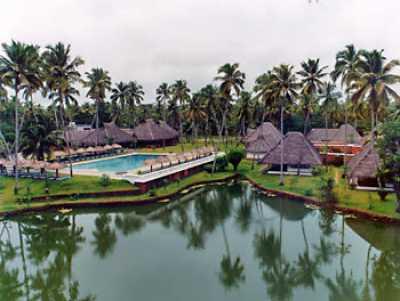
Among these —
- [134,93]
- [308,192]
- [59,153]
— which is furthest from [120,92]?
[308,192]

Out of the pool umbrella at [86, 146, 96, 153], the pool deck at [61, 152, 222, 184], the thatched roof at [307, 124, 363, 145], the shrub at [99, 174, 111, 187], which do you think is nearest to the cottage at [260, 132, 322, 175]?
the pool deck at [61, 152, 222, 184]

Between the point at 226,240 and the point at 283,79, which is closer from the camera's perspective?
the point at 226,240

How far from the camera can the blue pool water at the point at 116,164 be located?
34312mm

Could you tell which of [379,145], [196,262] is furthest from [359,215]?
[196,262]

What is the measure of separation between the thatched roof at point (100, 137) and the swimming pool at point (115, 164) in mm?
5573

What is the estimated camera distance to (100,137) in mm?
47094

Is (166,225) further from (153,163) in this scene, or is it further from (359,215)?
(359,215)

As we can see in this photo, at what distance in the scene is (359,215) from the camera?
2008cm

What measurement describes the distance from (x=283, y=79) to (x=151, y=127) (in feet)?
95.9

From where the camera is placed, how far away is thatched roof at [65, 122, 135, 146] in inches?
1823

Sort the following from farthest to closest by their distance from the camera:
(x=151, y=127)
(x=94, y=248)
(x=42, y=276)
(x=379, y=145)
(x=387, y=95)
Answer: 1. (x=151, y=127)
2. (x=387, y=95)
3. (x=379, y=145)
4. (x=94, y=248)
5. (x=42, y=276)

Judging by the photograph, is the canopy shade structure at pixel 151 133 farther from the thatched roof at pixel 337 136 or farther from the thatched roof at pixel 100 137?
the thatched roof at pixel 337 136

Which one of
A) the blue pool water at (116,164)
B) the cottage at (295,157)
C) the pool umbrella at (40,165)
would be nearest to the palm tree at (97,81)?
the blue pool water at (116,164)

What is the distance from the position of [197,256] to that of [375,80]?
17.2m
